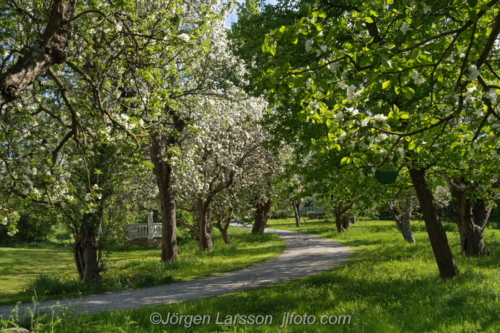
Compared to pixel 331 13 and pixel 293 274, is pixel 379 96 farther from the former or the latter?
pixel 293 274

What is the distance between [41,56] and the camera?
473 cm

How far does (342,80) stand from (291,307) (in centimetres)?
482

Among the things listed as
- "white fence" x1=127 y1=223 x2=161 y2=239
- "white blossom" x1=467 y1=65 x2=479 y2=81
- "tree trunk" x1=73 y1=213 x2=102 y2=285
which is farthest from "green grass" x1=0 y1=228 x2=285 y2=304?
"white blossom" x1=467 y1=65 x2=479 y2=81

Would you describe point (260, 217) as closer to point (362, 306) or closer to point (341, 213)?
point (341, 213)

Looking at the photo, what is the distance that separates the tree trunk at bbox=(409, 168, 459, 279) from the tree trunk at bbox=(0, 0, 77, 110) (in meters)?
7.77

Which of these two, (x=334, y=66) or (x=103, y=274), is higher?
(x=334, y=66)

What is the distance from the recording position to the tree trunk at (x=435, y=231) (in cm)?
911

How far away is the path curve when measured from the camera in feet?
27.3

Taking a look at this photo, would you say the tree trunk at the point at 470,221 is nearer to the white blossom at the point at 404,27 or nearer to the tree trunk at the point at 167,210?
the tree trunk at the point at 167,210

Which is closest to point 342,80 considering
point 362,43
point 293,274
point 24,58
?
point 362,43

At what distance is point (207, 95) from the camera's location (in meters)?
12.0

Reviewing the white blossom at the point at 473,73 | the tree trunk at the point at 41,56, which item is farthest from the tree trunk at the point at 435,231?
the tree trunk at the point at 41,56

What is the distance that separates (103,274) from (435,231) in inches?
372

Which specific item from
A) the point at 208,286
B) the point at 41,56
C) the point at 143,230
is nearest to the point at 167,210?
the point at 208,286
